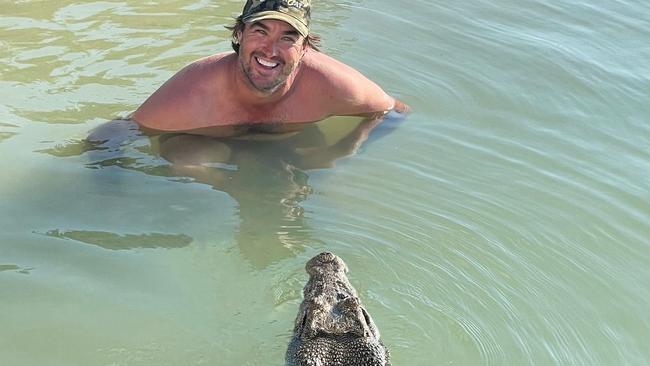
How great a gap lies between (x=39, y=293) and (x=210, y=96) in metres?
1.99

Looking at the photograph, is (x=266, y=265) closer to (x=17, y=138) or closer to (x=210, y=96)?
(x=210, y=96)

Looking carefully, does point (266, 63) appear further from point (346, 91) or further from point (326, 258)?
point (326, 258)

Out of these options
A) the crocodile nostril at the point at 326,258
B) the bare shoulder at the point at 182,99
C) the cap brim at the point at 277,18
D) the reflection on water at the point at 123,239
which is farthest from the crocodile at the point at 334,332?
the bare shoulder at the point at 182,99

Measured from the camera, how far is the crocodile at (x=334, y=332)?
3641 millimetres

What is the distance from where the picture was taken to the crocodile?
364 cm

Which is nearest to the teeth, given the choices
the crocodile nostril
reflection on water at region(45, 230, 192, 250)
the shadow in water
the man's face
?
the man's face

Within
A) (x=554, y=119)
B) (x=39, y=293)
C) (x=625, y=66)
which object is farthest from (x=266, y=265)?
(x=625, y=66)

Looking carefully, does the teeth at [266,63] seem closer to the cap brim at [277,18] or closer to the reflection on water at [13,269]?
the cap brim at [277,18]

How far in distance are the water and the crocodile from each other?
0.26 m

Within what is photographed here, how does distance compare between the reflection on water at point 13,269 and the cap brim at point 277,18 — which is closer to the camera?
the reflection on water at point 13,269

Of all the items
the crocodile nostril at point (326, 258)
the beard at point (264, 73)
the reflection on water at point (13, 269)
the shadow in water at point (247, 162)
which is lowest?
the reflection on water at point (13, 269)

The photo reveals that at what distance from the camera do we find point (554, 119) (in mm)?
6707

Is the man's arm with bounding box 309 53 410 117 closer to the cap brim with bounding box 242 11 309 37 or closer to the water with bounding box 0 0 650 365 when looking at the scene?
the water with bounding box 0 0 650 365

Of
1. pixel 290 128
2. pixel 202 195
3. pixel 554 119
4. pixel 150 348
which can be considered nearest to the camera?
pixel 150 348
